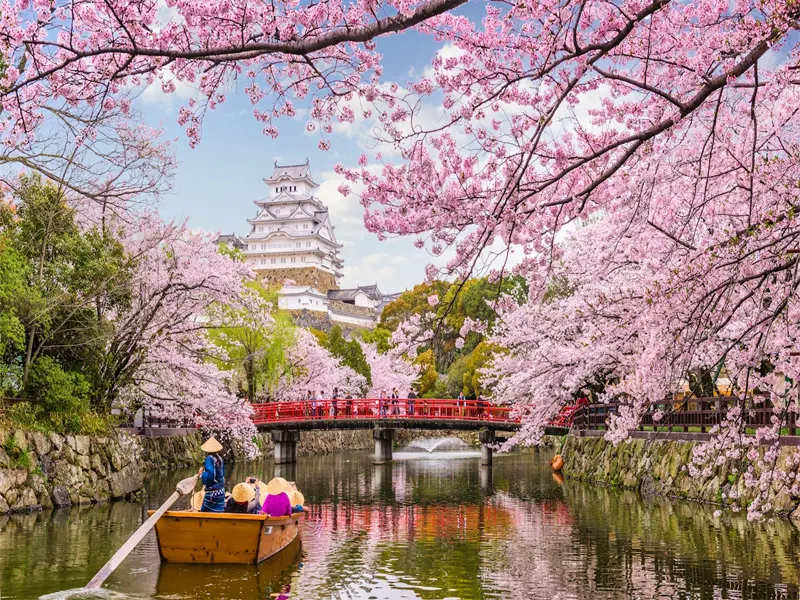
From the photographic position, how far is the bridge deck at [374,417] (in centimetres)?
3325

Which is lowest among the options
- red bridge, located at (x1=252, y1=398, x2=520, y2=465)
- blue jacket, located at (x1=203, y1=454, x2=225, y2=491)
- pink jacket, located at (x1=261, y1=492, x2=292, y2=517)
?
pink jacket, located at (x1=261, y1=492, x2=292, y2=517)

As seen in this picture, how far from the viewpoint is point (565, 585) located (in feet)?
33.6

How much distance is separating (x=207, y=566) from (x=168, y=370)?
509 inches

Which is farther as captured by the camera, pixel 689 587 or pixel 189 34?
pixel 689 587

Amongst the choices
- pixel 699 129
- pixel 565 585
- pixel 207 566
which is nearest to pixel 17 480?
pixel 207 566

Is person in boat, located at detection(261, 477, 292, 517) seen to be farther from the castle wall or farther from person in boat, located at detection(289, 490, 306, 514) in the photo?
the castle wall

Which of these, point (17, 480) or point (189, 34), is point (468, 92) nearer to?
point (189, 34)

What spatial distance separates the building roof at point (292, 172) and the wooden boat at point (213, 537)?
259 feet

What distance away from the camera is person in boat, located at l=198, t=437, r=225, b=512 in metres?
11.6

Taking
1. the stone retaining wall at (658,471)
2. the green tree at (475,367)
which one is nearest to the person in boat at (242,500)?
the stone retaining wall at (658,471)

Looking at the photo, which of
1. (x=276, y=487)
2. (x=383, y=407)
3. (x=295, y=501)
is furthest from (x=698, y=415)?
(x=383, y=407)

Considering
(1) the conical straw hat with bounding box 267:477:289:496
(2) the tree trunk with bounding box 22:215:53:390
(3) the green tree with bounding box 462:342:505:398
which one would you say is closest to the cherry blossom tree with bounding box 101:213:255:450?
(2) the tree trunk with bounding box 22:215:53:390

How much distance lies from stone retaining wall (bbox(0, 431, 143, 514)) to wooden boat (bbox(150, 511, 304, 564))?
6.23 metres

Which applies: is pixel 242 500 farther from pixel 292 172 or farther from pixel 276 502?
pixel 292 172
